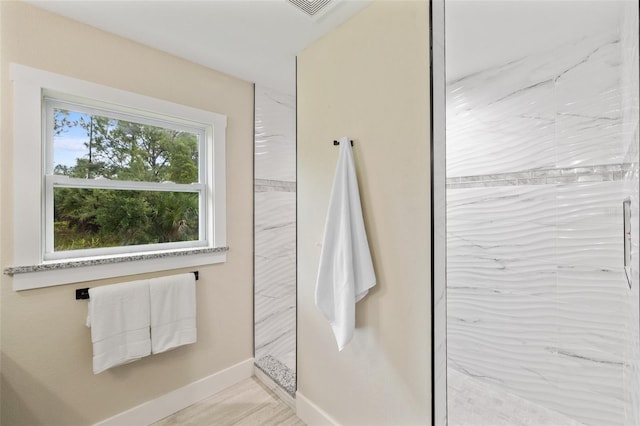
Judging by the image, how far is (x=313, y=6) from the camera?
120cm

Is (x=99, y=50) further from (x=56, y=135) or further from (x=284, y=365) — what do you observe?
(x=284, y=365)

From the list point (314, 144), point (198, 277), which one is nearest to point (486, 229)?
point (314, 144)

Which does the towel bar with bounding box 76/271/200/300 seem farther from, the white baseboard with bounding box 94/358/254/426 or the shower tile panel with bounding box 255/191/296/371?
the shower tile panel with bounding box 255/191/296/371

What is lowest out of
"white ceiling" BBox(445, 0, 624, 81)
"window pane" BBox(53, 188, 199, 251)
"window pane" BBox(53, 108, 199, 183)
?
"window pane" BBox(53, 188, 199, 251)

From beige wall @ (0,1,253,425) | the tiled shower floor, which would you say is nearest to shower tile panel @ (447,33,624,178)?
the tiled shower floor

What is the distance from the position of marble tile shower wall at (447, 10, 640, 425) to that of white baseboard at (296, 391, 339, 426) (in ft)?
3.31

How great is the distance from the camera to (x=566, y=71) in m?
1.40

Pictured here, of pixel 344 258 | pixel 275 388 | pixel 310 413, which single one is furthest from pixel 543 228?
pixel 275 388

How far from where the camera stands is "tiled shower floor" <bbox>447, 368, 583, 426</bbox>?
150 centimetres

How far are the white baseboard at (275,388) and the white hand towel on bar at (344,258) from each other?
30.2 inches

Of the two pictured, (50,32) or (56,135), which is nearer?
(50,32)

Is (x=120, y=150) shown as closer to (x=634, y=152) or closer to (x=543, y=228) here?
(x=634, y=152)

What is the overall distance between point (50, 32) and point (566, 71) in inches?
101

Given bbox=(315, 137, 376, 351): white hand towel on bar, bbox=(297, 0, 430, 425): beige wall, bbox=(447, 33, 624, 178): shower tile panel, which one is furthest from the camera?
bbox=(447, 33, 624, 178): shower tile panel
